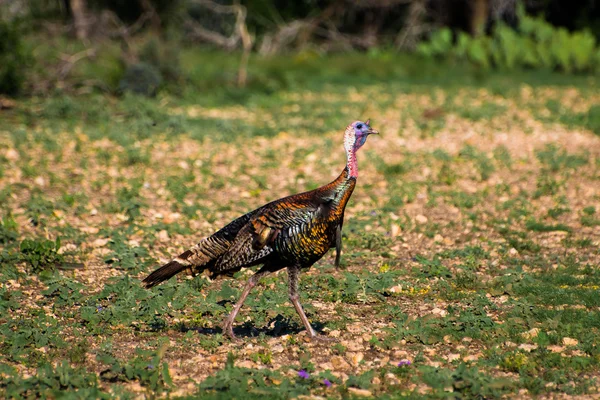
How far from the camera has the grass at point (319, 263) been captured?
600 cm

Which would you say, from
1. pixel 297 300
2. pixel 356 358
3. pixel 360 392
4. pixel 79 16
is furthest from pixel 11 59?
pixel 360 392

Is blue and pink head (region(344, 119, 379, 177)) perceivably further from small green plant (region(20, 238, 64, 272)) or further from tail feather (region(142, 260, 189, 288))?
small green plant (region(20, 238, 64, 272))

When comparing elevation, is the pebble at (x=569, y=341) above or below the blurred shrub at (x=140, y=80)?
above

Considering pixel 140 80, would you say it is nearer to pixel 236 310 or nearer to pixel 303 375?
pixel 236 310

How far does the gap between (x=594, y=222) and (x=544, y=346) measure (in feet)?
13.3

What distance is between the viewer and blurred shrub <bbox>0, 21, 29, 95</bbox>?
1639 centimetres

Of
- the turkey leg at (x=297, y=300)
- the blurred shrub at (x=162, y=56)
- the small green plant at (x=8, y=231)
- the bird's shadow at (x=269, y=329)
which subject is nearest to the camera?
the turkey leg at (x=297, y=300)

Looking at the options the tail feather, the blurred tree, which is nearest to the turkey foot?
the tail feather

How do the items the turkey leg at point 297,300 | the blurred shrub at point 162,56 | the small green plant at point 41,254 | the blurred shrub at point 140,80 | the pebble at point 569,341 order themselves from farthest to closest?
1. the blurred shrub at point 162,56
2. the blurred shrub at point 140,80
3. the small green plant at point 41,254
4. the turkey leg at point 297,300
5. the pebble at point 569,341

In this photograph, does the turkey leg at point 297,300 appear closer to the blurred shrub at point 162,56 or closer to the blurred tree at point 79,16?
the blurred shrub at point 162,56

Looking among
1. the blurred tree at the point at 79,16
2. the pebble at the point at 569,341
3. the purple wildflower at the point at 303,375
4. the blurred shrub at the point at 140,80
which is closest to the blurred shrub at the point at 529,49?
the blurred shrub at the point at 140,80

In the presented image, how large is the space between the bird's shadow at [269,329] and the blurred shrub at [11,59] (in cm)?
1110

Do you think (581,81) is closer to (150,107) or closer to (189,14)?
(150,107)

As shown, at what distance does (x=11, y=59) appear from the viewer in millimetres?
16594
